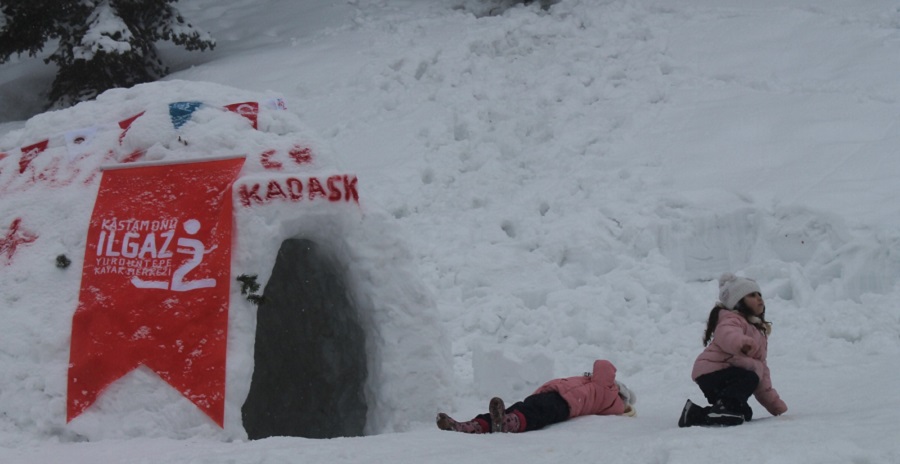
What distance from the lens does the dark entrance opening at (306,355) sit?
569 cm

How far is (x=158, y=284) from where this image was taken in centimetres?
443

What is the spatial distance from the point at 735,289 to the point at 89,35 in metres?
8.49

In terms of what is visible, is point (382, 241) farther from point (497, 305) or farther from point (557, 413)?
point (497, 305)

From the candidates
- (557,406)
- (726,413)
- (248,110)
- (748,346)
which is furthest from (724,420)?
(248,110)

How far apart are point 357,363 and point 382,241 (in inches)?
36.1

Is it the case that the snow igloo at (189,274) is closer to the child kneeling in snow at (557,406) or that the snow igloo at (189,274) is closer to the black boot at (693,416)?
the child kneeling in snow at (557,406)

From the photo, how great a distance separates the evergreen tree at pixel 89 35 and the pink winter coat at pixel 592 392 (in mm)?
7470

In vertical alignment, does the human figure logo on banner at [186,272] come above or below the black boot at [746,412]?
above

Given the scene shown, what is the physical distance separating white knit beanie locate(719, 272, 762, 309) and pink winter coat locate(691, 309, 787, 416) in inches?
2.9

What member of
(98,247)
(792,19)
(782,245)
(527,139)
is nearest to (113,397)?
(98,247)

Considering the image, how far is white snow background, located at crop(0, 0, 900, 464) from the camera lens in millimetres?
4133

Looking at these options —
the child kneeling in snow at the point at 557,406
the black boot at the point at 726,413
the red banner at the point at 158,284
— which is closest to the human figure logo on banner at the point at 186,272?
the red banner at the point at 158,284

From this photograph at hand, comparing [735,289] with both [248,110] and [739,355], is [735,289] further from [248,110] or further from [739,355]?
[248,110]

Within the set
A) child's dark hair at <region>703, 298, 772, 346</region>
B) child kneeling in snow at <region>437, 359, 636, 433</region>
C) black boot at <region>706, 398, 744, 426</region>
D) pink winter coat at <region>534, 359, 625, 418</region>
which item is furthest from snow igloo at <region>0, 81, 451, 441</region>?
black boot at <region>706, 398, 744, 426</region>
